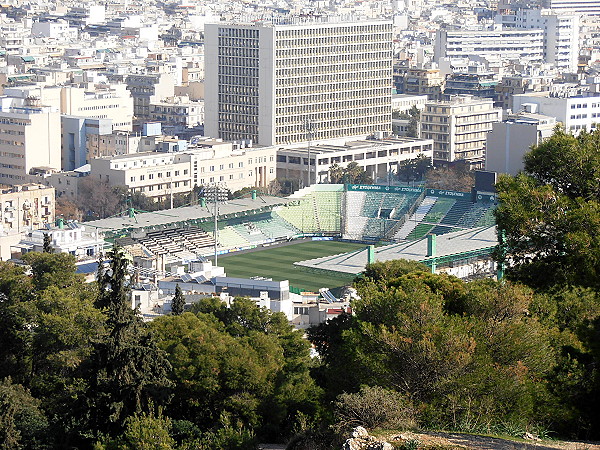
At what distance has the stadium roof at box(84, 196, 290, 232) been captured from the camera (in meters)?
64.6

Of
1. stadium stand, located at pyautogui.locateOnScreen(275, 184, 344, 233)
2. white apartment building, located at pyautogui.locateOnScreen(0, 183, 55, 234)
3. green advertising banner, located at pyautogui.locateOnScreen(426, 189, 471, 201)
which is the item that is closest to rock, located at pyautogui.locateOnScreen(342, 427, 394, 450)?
white apartment building, located at pyautogui.locateOnScreen(0, 183, 55, 234)

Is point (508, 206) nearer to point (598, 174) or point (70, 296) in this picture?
point (598, 174)

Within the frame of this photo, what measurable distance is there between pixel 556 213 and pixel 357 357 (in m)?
5.18

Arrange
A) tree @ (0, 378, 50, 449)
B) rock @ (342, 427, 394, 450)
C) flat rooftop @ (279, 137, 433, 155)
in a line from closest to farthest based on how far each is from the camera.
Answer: rock @ (342, 427, 394, 450) < tree @ (0, 378, 50, 449) < flat rooftop @ (279, 137, 433, 155)

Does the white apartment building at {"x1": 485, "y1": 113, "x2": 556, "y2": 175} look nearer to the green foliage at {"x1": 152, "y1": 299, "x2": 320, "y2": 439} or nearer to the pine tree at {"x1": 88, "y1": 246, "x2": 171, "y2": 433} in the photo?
the green foliage at {"x1": 152, "y1": 299, "x2": 320, "y2": 439}

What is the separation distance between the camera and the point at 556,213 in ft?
87.1

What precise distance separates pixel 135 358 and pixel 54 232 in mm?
30471

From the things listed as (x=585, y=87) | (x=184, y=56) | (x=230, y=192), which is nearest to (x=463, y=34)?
(x=184, y=56)

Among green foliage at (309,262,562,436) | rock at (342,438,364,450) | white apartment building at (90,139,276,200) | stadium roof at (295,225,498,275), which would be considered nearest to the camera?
rock at (342,438,364,450)

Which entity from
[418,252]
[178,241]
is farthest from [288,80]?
[418,252]

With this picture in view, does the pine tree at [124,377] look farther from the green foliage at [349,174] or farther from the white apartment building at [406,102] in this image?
the white apartment building at [406,102]

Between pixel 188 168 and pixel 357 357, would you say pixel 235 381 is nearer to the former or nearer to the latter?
pixel 357 357

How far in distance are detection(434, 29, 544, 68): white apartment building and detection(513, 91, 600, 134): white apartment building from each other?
4690 centimetres

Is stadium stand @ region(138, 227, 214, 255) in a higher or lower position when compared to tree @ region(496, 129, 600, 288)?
lower
